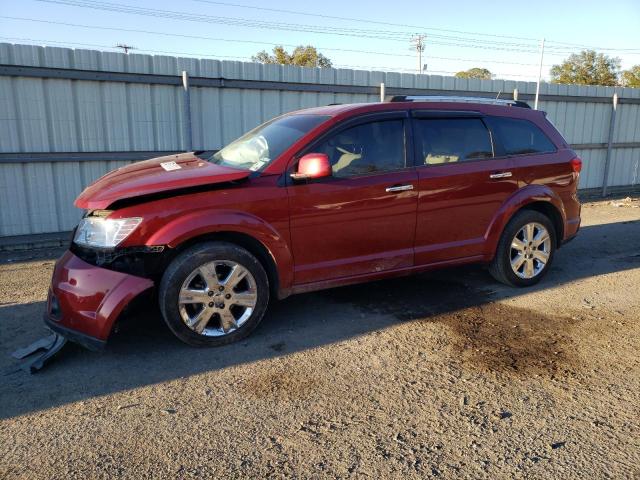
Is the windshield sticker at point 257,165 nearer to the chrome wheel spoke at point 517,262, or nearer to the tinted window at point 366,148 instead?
the tinted window at point 366,148

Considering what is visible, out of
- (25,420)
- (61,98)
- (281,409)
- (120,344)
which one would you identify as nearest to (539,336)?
(281,409)

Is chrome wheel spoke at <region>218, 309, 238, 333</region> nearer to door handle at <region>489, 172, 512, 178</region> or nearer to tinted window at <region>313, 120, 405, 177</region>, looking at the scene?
tinted window at <region>313, 120, 405, 177</region>

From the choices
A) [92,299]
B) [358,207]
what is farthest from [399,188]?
[92,299]

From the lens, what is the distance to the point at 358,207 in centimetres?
439

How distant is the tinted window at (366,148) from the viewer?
4391 millimetres

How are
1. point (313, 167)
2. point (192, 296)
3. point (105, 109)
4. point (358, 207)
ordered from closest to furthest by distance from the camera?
point (192, 296) → point (313, 167) → point (358, 207) → point (105, 109)

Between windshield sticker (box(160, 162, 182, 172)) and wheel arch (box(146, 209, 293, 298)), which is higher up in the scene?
windshield sticker (box(160, 162, 182, 172))

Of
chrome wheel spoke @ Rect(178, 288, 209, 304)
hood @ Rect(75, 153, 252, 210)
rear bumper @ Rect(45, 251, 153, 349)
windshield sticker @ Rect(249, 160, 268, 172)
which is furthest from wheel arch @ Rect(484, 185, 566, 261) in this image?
rear bumper @ Rect(45, 251, 153, 349)

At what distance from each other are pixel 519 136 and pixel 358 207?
2200 millimetres

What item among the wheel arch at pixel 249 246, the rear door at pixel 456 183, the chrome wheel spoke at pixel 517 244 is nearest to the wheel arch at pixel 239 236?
the wheel arch at pixel 249 246

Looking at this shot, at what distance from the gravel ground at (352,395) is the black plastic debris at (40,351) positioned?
0.23 ft

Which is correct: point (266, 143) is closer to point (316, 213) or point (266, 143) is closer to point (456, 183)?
point (316, 213)

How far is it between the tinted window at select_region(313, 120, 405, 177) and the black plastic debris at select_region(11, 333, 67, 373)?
2516mm

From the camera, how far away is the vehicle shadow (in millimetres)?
3516
